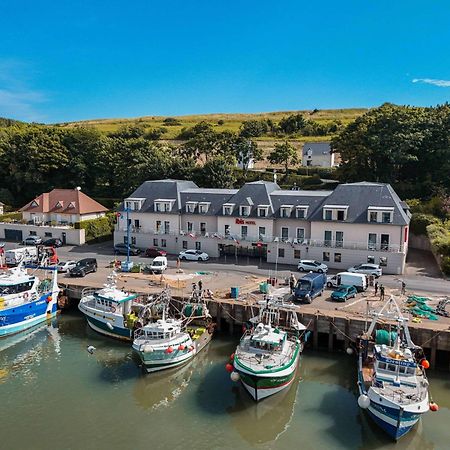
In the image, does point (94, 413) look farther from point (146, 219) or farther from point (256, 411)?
point (146, 219)

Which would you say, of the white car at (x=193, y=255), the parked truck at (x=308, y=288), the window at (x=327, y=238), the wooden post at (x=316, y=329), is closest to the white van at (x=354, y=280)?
the parked truck at (x=308, y=288)

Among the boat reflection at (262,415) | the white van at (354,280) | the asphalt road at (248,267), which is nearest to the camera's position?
the boat reflection at (262,415)

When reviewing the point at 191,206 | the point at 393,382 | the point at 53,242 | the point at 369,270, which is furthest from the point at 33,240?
the point at 393,382

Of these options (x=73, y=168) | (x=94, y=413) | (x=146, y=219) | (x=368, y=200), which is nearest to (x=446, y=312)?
(x=368, y=200)

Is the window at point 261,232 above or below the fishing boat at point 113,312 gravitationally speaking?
above

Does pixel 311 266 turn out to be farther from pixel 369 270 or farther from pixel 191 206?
pixel 191 206

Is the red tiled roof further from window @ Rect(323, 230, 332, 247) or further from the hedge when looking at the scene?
window @ Rect(323, 230, 332, 247)

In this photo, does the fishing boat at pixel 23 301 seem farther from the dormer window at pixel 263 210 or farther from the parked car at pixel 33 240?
the dormer window at pixel 263 210

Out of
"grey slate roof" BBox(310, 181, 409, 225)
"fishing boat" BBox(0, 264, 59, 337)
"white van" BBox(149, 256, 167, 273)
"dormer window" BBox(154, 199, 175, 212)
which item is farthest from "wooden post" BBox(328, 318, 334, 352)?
"dormer window" BBox(154, 199, 175, 212)
